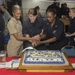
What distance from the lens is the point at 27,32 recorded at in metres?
3.15

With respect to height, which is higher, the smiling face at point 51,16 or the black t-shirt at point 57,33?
the smiling face at point 51,16

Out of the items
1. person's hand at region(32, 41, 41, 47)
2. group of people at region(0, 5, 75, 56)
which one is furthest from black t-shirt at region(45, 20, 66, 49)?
person's hand at region(32, 41, 41, 47)

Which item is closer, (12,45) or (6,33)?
(12,45)

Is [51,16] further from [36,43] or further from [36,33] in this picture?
[36,43]

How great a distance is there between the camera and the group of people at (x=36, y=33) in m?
3.02

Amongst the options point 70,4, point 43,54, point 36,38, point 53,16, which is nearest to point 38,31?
point 36,38

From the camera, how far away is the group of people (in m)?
3.02

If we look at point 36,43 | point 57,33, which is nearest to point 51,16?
point 57,33

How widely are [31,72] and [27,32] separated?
147 centimetres

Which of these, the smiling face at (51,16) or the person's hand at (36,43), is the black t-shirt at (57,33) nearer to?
the smiling face at (51,16)

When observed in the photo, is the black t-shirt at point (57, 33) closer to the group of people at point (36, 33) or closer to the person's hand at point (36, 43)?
the group of people at point (36, 33)

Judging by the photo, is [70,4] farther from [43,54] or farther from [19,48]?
[43,54]

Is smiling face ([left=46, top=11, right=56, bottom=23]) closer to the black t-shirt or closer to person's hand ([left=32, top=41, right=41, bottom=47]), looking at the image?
the black t-shirt

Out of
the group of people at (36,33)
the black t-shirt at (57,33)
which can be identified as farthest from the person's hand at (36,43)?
the black t-shirt at (57,33)
